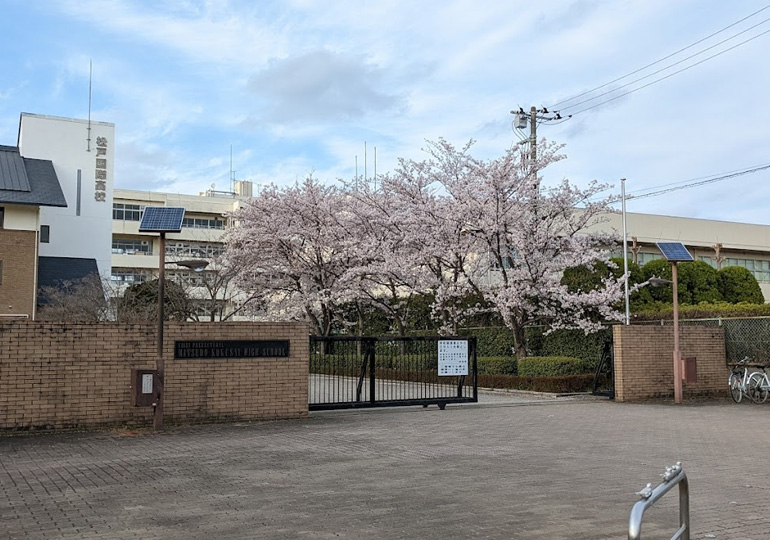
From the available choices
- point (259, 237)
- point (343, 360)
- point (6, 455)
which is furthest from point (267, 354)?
point (259, 237)

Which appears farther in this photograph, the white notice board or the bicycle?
the bicycle

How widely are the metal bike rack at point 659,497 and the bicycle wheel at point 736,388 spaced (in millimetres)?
15760

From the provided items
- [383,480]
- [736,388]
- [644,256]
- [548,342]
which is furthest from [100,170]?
[383,480]

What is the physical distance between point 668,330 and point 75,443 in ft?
48.7

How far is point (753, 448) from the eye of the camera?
37.6 feet

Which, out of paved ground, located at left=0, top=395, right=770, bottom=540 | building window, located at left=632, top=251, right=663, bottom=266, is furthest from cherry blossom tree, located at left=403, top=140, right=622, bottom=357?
building window, located at left=632, top=251, right=663, bottom=266

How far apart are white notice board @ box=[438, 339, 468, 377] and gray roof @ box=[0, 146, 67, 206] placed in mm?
31575

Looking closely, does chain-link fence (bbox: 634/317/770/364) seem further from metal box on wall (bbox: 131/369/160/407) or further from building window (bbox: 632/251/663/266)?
building window (bbox: 632/251/663/266)

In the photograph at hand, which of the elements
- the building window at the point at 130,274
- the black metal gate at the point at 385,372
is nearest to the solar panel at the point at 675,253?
the black metal gate at the point at 385,372

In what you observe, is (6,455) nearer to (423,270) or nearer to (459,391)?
(459,391)

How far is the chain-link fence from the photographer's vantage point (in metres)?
20.2

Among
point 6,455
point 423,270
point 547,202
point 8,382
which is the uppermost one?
point 547,202

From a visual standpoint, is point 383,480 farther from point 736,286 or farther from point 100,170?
point 100,170

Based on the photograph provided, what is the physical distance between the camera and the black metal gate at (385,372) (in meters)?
16.4
